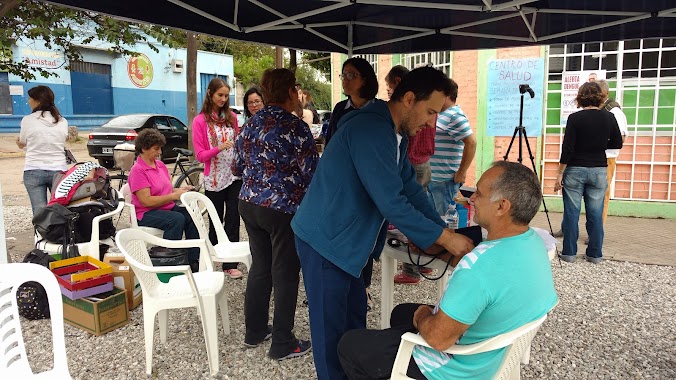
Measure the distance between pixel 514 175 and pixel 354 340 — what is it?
86cm

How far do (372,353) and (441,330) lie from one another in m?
0.36

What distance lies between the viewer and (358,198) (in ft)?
6.53

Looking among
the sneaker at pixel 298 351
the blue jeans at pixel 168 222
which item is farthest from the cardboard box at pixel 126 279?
the sneaker at pixel 298 351

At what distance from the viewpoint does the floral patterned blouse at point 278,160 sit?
108 inches

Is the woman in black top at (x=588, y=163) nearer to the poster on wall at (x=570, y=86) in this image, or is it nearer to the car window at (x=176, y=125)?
the poster on wall at (x=570, y=86)

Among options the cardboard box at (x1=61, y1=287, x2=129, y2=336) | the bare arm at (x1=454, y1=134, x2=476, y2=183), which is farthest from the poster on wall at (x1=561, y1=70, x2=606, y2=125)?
the cardboard box at (x1=61, y1=287, x2=129, y2=336)

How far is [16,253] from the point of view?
5.32 metres

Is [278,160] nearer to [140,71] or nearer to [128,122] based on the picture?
[128,122]

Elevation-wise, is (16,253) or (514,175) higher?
(514,175)

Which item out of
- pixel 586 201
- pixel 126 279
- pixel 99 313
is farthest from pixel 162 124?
pixel 586 201

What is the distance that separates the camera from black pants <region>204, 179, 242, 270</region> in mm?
4203

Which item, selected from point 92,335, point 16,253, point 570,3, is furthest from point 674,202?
point 16,253

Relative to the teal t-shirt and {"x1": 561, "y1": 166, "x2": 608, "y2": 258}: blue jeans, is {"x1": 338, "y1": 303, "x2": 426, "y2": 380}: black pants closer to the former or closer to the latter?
the teal t-shirt

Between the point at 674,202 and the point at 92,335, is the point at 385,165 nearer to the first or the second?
the point at 92,335
